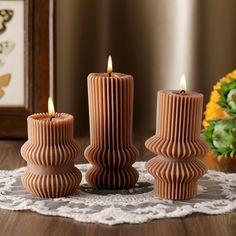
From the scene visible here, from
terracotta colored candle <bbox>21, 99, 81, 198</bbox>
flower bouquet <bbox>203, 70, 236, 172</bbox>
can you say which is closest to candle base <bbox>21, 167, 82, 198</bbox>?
terracotta colored candle <bbox>21, 99, 81, 198</bbox>

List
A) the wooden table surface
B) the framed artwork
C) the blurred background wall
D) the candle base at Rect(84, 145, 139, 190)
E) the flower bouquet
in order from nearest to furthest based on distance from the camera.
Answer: the wooden table surface
the candle base at Rect(84, 145, 139, 190)
the flower bouquet
the framed artwork
the blurred background wall

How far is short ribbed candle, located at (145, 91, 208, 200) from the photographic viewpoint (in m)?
0.78

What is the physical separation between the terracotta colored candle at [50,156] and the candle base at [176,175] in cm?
9

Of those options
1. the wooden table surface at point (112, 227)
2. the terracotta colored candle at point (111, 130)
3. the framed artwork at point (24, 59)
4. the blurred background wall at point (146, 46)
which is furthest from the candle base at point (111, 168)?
the blurred background wall at point (146, 46)

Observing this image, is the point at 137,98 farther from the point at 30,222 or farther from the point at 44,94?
the point at 30,222

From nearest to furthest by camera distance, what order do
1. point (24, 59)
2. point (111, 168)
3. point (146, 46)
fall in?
point (111, 168)
point (24, 59)
point (146, 46)

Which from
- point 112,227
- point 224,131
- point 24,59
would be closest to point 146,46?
point 24,59

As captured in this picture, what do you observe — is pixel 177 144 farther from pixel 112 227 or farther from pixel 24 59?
pixel 24 59

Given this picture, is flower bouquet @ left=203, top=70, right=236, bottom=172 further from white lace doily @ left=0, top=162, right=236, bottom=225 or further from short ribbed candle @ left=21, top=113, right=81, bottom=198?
short ribbed candle @ left=21, top=113, right=81, bottom=198

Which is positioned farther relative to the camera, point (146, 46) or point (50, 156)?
point (146, 46)

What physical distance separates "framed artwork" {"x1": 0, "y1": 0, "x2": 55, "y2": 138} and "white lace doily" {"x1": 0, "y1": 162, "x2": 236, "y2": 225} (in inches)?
12.0

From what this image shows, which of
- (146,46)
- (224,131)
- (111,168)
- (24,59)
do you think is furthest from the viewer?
(146,46)

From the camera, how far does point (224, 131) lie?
0.98m

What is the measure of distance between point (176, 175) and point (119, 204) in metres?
0.07
